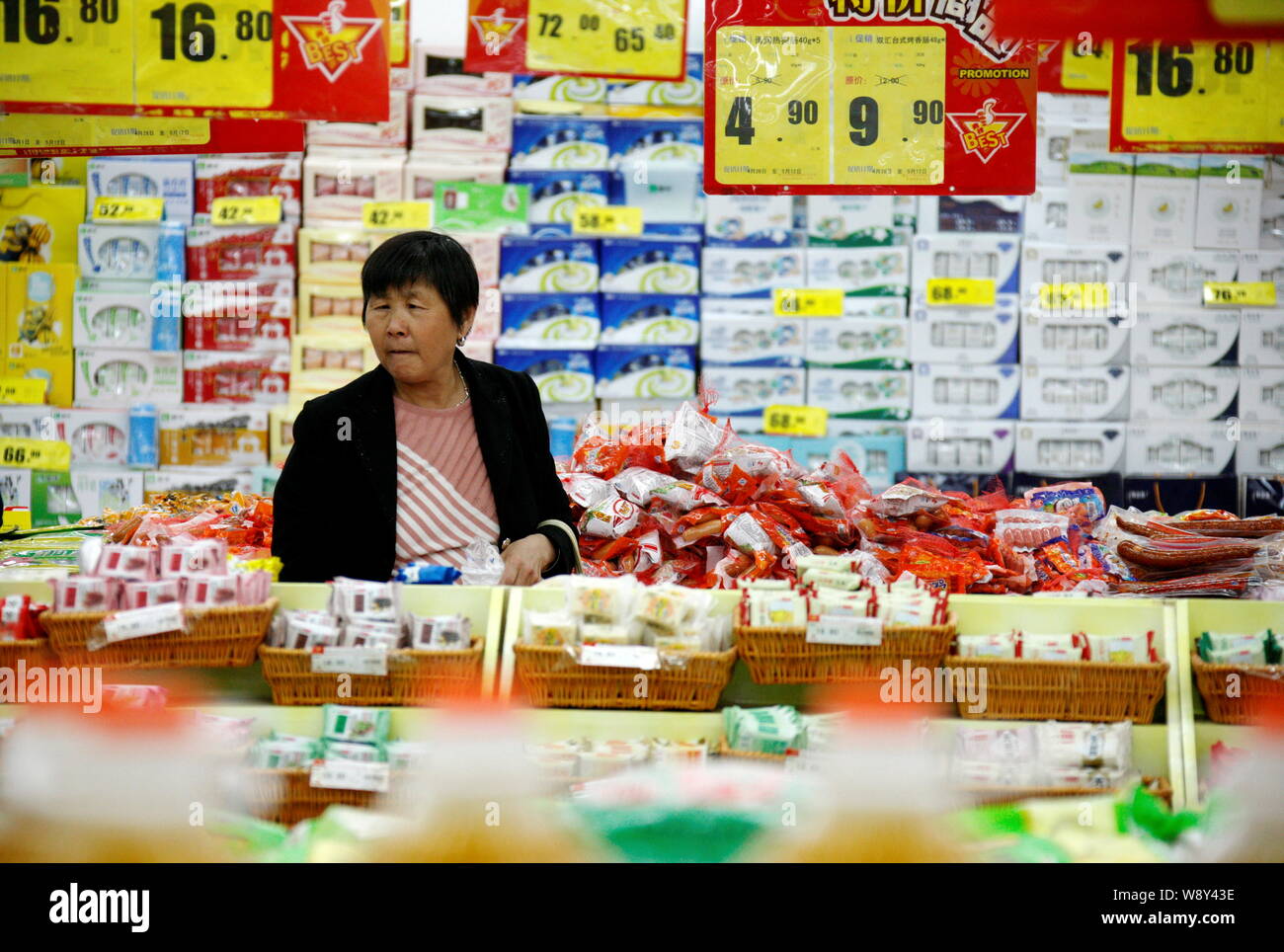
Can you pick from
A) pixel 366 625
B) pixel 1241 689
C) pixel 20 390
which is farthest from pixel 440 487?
pixel 20 390

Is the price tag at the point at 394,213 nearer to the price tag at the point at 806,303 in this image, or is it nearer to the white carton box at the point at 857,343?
the price tag at the point at 806,303

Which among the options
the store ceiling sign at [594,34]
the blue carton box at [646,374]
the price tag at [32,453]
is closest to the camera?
the store ceiling sign at [594,34]

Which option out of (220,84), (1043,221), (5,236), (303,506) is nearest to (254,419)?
(5,236)

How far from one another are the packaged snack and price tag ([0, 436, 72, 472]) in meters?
3.61

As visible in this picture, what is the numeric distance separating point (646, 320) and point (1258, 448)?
2.93 meters

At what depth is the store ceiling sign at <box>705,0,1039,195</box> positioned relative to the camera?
3.30 m

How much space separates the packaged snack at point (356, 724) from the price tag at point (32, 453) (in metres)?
3.61

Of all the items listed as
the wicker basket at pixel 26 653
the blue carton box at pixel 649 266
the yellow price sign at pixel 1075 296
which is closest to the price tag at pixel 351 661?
the wicker basket at pixel 26 653

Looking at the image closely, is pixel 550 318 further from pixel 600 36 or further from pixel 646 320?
pixel 600 36

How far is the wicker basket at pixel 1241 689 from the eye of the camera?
7.18ft

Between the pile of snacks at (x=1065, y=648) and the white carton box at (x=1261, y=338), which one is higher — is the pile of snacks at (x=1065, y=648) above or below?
below

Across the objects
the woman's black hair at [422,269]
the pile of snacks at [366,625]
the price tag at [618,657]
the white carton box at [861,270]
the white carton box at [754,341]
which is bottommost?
the price tag at [618,657]

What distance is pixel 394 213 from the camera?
19.1ft
